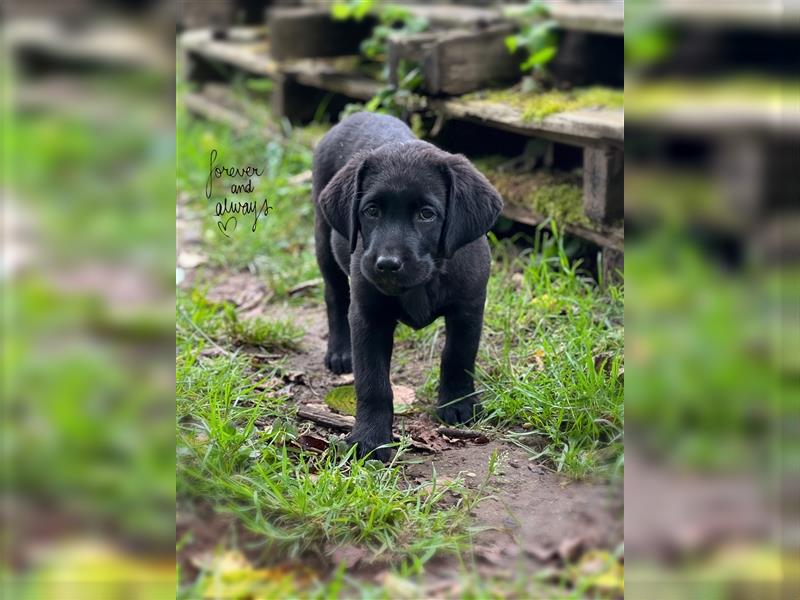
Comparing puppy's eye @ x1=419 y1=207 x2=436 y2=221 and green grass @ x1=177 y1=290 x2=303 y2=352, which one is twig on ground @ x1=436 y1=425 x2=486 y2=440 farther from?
green grass @ x1=177 y1=290 x2=303 y2=352

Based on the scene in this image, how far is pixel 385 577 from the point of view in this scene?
8.81ft

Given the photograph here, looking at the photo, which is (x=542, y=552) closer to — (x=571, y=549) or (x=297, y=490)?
(x=571, y=549)

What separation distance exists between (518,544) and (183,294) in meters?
2.98

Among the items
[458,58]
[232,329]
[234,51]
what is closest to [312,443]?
[232,329]

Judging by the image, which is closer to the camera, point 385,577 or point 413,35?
point 385,577

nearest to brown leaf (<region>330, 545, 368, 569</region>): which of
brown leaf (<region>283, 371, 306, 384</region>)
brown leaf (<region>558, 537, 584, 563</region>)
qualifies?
brown leaf (<region>558, 537, 584, 563</region>)

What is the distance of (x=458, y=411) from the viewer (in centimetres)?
411

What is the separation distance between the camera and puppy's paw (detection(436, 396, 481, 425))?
13.4 ft

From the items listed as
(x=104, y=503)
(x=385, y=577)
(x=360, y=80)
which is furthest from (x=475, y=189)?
→ (x=360, y=80)

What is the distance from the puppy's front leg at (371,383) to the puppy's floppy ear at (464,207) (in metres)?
0.44

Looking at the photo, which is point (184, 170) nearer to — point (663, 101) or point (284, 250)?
point (284, 250)

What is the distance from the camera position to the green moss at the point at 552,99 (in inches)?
203

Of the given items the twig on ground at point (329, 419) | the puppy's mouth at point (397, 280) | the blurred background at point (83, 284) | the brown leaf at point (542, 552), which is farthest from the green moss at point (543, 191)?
the blurred background at point (83, 284)

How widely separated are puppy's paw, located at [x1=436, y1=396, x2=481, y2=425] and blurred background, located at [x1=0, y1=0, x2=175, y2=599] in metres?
2.22
